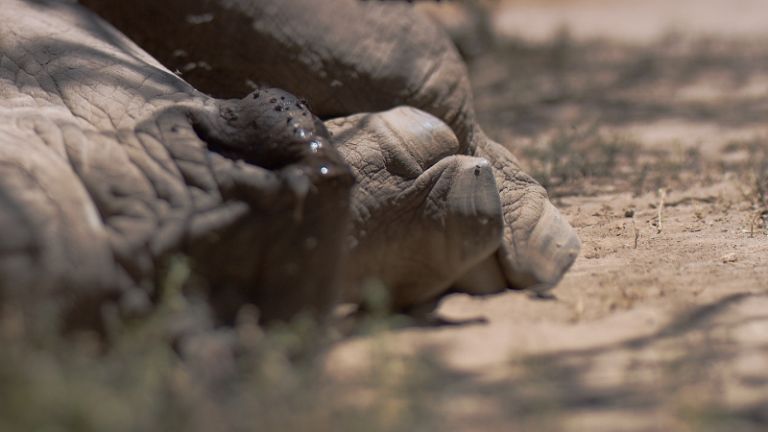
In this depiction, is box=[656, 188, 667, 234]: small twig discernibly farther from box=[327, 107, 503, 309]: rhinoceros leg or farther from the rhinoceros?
box=[327, 107, 503, 309]: rhinoceros leg

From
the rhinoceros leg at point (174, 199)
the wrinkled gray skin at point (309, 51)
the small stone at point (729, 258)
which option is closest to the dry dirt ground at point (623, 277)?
the small stone at point (729, 258)

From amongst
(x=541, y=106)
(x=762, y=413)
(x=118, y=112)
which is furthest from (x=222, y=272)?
(x=541, y=106)

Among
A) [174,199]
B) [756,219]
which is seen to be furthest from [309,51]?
[756,219]

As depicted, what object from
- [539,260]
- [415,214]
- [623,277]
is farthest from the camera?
[623,277]

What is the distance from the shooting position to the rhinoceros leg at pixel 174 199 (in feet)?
9.19

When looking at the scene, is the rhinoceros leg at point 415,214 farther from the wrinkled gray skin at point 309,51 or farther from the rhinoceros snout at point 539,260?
the wrinkled gray skin at point 309,51

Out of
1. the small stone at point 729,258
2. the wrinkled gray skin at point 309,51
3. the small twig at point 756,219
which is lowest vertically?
the small twig at point 756,219

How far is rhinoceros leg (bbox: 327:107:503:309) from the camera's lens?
3.50 m

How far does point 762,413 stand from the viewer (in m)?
2.57

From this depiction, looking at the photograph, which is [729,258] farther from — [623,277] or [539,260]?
[539,260]

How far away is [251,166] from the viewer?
313cm

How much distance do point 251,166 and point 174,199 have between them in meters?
0.24

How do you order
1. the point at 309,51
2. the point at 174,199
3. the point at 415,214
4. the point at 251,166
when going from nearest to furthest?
1. the point at 174,199
2. the point at 251,166
3. the point at 415,214
4. the point at 309,51

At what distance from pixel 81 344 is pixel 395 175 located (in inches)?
53.6
